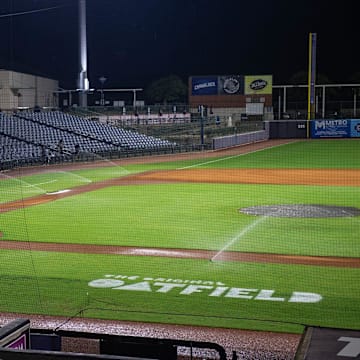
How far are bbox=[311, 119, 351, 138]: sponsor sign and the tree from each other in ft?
51.8

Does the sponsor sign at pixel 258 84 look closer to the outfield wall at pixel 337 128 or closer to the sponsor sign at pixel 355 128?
the outfield wall at pixel 337 128

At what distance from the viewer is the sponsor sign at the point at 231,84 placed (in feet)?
179

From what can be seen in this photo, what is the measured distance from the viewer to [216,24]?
193 feet

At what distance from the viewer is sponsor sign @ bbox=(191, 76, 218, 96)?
181 ft

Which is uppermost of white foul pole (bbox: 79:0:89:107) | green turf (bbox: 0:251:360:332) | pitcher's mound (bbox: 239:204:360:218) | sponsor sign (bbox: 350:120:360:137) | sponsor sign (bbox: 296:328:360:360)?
white foul pole (bbox: 79:0:89:107)

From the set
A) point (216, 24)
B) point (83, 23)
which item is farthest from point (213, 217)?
point (216, 24)

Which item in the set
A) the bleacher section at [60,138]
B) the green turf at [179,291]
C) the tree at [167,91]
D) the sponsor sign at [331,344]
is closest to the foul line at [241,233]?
the green turf at [179,291]

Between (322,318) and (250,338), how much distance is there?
43.9 inches

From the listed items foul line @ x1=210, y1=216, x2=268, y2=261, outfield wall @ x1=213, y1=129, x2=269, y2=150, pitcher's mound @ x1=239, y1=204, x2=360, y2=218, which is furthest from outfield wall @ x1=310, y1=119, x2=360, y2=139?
foul line @ x1=210, y1=216, x2=268, y2=261

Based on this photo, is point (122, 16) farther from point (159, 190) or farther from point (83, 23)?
point (159, 190)

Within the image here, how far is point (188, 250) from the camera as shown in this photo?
36.3 ft

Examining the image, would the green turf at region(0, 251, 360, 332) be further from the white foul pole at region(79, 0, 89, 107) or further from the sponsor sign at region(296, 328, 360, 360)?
the white foul pole at region(79, 0, 89, 107)

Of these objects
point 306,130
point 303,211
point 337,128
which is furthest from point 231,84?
point 303,211

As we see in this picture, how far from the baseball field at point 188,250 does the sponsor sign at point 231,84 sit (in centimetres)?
3270
